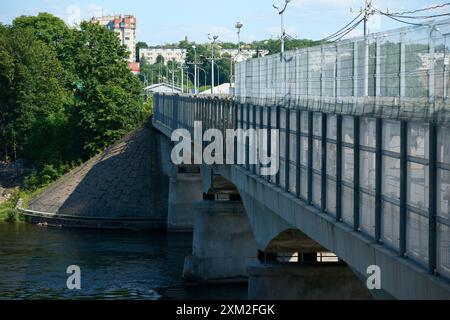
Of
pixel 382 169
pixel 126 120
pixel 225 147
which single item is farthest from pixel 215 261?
pixel 126 120

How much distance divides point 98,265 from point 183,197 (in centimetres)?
1941

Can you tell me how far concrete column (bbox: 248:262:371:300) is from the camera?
127 ft

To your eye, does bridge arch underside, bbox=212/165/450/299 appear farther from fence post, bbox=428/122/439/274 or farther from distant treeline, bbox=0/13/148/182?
distant treeline, bbox=0/13/148/182

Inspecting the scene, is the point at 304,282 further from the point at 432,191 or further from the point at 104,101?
the point at 104,101

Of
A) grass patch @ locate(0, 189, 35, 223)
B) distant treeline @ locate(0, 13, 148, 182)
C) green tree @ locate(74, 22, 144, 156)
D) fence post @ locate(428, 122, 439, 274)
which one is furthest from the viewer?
distant treeline @ locate(0, 13, 148, 182)

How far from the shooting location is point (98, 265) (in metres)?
64.4

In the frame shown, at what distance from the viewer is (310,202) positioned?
3069 cm

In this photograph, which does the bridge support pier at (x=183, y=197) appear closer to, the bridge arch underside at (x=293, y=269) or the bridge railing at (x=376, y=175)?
the bridge arch underside at (x=293, y=269)

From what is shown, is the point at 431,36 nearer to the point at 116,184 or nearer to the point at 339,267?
the point at 339,267

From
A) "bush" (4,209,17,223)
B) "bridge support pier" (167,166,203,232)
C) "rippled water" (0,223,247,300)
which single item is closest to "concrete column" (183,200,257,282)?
"rippled water" (0,223,247,300)

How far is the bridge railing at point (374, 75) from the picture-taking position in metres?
22.6

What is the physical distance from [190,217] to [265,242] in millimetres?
43073

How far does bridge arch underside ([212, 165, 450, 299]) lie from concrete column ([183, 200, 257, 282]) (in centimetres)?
781

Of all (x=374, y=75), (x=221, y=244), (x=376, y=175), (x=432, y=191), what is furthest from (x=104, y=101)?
(x=432, y=191)
